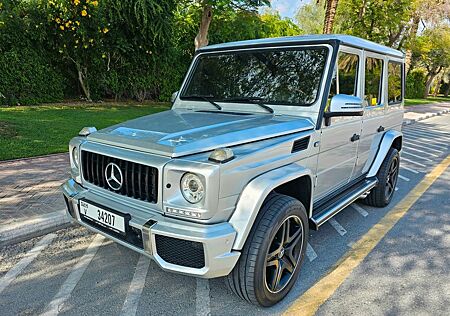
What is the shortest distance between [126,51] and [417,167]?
40.2 ft

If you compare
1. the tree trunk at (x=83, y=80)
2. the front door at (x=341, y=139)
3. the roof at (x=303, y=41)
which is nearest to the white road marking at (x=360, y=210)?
the front door at (x=341, y=139)

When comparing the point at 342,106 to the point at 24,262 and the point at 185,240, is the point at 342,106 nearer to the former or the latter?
the point at 185,240

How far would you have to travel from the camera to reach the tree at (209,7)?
12634 mm

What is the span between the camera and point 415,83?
3478 cm

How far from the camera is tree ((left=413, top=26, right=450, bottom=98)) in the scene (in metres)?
27.7

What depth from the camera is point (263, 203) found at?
260cm

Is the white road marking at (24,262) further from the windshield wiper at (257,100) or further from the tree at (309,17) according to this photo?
the tree at (309,17)

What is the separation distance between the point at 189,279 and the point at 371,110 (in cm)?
284

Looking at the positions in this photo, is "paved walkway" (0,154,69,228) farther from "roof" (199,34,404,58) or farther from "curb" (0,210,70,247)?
"roof" (199,34,404,58)

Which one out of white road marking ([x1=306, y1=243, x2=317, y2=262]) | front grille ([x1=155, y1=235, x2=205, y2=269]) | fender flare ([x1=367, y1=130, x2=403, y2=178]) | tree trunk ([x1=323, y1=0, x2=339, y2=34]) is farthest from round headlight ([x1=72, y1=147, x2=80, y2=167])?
tree trunk ([x1=323, y1=0, x2=339, y2=34])

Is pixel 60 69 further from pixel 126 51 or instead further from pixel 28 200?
pixel 28 200

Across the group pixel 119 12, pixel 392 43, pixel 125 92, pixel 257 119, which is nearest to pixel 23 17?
pixel 119 12

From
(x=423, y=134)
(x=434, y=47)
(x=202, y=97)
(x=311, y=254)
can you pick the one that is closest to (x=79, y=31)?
(x=202, y=97)

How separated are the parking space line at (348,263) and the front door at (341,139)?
0.66 meters
